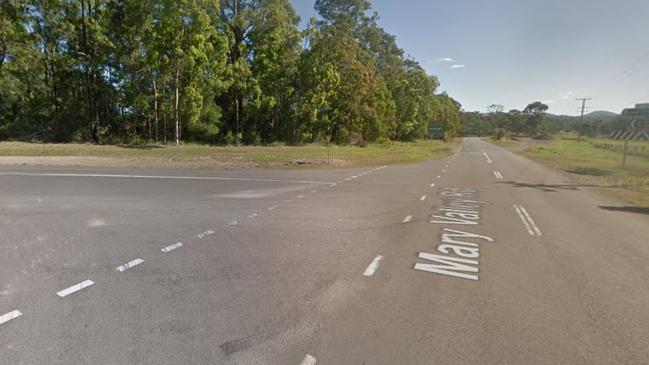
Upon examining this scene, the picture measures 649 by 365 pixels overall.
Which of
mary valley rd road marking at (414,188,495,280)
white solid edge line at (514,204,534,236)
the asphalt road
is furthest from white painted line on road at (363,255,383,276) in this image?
white solid edge line at (514,204,534,236)

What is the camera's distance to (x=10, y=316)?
3.17 m

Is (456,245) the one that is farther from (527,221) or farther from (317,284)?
(527,221)

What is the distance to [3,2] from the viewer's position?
2627cm

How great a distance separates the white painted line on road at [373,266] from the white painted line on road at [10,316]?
3.82 m

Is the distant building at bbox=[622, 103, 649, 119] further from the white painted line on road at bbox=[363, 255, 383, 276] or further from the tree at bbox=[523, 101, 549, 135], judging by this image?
the tree at bbox=[523, 101, 549, 135]

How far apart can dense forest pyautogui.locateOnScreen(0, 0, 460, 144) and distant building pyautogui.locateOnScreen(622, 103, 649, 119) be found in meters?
24.2

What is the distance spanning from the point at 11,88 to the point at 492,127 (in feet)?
516

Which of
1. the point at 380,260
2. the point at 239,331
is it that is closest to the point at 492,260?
the point at 380,260

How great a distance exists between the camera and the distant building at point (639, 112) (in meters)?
19.6

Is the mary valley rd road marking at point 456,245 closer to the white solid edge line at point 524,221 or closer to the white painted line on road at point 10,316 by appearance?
the white solid edge line at point 524,221

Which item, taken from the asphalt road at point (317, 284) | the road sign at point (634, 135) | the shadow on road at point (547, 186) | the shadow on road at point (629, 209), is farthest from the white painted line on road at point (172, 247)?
the road sign at point (634, 135)

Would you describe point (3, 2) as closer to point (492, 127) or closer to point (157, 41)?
point (157, 41)

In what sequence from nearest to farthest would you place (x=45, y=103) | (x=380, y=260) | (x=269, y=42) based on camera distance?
(x=380, y=260) → (x=45, y=103) → (x=269, y=42)

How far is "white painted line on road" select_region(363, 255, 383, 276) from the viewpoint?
4.38 m
